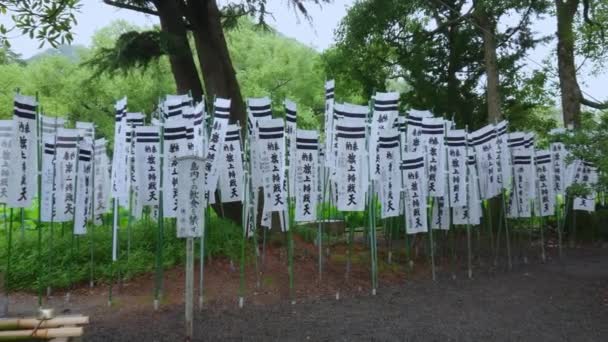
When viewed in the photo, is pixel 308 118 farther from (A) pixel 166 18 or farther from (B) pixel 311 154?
(B) pixel 311 154

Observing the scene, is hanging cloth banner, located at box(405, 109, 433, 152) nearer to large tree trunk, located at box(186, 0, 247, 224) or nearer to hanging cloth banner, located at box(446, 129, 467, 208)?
hanging cloth banner, located at box(446, 129, 467, 208)

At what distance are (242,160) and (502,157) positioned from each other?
16.2ft

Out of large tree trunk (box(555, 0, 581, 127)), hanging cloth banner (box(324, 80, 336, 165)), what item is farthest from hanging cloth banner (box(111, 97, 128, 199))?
large tree trunk (box(555, 0, 581, 127))

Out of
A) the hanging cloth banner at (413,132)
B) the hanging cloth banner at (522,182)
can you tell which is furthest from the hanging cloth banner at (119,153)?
the hanging cloth banner at (522,182)

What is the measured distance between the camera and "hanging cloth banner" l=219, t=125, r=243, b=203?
785cm

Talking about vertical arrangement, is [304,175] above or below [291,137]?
below

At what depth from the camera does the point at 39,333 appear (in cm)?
423

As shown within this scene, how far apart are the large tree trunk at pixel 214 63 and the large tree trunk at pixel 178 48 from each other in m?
0.22

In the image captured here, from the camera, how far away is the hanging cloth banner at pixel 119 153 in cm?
721

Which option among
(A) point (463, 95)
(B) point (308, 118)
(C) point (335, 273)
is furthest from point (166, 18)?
(B) point (308, 118)

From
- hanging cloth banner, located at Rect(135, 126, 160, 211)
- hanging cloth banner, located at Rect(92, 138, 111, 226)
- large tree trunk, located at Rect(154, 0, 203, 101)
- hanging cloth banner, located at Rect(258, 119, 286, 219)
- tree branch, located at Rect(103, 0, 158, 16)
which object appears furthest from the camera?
tree branch, located at Rect(103, 0, 158, 16)

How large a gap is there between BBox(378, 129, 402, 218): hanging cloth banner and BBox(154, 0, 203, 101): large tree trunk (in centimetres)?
370

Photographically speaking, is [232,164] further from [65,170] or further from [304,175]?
[65,170]

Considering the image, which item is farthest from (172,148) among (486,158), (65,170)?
(486,158)
